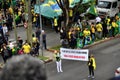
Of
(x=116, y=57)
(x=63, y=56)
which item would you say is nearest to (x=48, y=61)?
(x=63, y=56)

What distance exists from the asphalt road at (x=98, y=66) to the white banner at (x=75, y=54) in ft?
1.16

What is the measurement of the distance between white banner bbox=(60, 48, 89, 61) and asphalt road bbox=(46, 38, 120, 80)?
0.35m

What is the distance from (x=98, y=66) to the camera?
67.4 feet

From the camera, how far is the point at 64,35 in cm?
2444

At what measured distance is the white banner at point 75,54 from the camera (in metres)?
20.7

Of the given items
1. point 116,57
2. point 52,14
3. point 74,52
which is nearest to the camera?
point 74,52

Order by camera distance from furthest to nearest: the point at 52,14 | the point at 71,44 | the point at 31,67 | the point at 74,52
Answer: the point at 52,14
the point at 71,44
the point at 74,52
the point at 31,67

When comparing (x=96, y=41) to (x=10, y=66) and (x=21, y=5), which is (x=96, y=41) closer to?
(x=21, y=5)

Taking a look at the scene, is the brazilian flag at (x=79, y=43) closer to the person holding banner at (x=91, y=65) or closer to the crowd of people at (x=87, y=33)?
the crowd of people at (x=87, y=33)

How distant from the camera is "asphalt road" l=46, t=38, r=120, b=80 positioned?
18781 mm

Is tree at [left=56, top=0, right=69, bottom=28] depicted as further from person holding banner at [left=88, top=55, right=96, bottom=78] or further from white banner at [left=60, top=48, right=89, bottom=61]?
Result: person holding banner at [left=88, top=55, right=96, bottom=78]

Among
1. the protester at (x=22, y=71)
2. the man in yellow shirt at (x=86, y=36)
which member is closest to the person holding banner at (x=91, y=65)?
the man in yellow shirt at (x=86, y=36)

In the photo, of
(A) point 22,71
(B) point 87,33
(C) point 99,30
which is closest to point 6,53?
(B) point 87,33

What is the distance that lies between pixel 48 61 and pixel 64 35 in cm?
349
